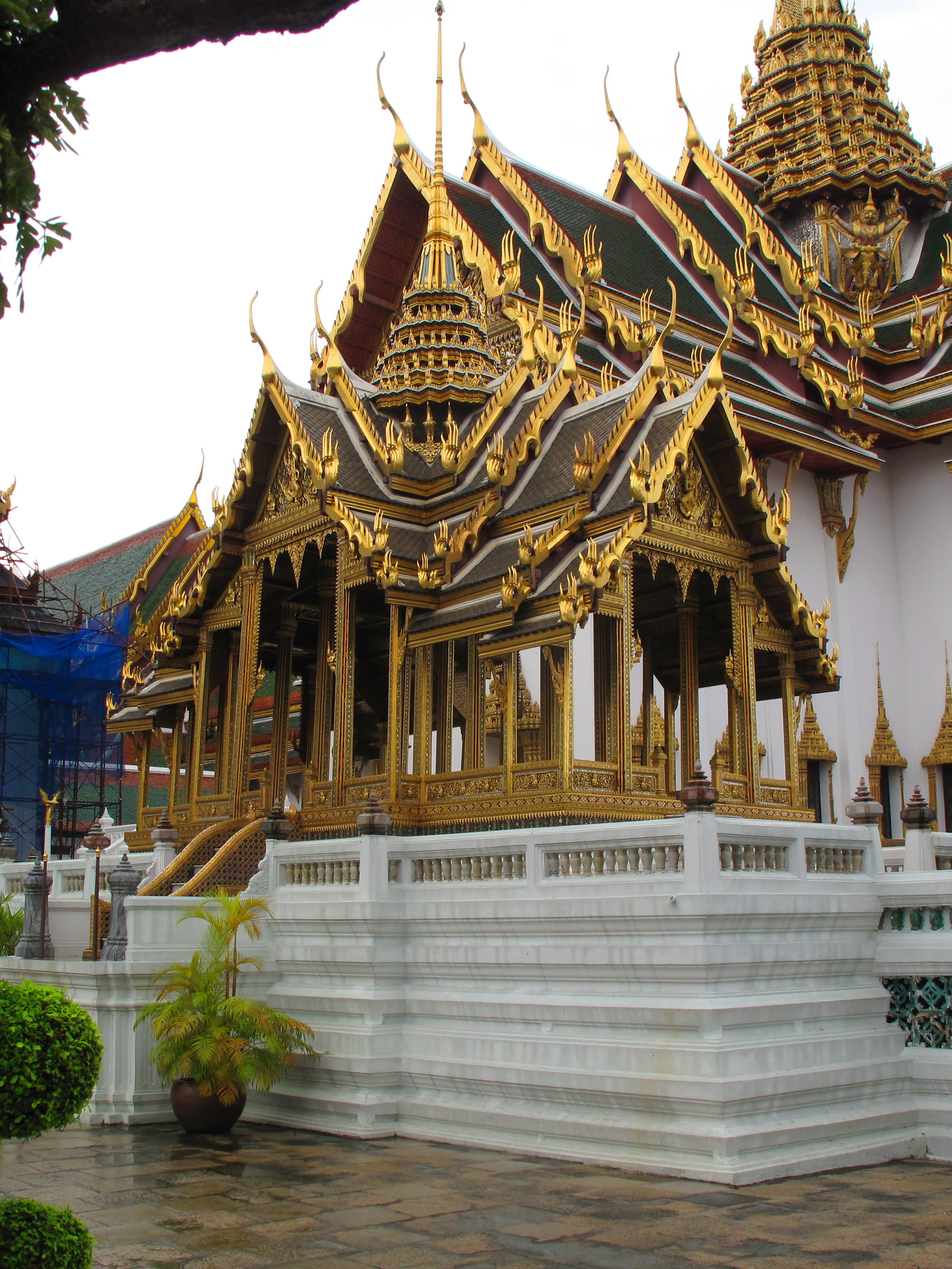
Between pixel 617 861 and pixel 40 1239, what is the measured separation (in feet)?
13.8

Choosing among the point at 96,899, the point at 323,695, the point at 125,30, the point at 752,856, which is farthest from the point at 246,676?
the point at 125,30

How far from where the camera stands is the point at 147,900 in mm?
9125

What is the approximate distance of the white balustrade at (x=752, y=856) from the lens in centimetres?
767

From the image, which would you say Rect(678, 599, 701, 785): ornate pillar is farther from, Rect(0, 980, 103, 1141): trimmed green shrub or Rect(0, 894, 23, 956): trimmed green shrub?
Rect(0, 980, 103, 1141): trimmed green shrub

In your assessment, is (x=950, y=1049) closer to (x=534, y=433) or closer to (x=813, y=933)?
(x=813, y=933)

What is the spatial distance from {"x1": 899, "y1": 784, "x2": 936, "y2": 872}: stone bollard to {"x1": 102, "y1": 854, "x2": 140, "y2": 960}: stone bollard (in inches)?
199

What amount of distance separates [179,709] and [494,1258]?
807cm

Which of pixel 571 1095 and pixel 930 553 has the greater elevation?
pixel 930 553

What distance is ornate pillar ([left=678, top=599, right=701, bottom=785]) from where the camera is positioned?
1035 centimetres

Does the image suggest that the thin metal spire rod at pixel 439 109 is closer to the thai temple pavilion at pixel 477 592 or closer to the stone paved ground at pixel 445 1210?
the thai temple pavilion at pixel 477 592

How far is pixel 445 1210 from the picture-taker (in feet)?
20.6

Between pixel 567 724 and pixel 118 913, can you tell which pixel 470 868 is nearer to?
pixel 567 724

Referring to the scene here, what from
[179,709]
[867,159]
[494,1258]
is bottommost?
[494,1258]

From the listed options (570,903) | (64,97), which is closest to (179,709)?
(570,903)
